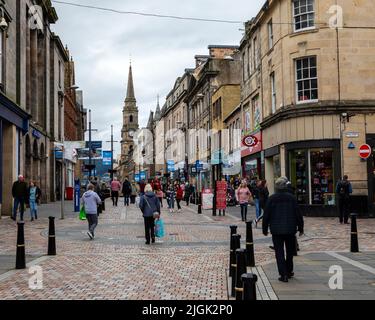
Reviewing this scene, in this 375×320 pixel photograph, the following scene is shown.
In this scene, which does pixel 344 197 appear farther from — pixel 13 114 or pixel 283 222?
pixel 13 114

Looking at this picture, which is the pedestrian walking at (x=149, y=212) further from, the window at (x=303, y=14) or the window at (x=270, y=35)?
the window at (x=270, y=35)

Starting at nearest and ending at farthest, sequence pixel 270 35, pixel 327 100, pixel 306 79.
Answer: pixel 327 100
pixel 306 79
pixel 270 35

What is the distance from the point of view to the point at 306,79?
25.8 meters

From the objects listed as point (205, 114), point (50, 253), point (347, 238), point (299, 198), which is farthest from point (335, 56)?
point (205, 114)

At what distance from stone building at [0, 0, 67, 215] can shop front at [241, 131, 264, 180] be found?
12626 millimetres

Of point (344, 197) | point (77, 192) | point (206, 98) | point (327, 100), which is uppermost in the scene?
point (206, 98)

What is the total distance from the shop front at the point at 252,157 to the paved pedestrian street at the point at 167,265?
1158 centimetres

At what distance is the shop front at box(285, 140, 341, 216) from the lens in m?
24.9

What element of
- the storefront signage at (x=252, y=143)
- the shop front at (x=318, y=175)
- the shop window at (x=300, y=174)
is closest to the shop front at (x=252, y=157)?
the storefront signage at (x=252, y=143)

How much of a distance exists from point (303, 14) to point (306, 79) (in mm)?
3254

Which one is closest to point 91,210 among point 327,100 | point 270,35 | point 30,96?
point 327,100

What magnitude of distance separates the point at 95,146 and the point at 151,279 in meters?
39.6

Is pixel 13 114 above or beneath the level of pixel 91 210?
above
